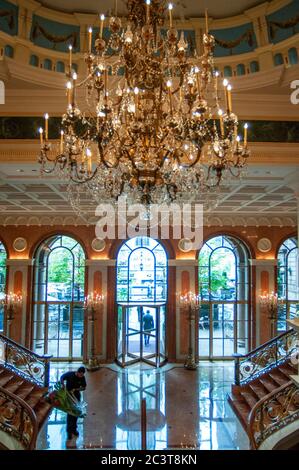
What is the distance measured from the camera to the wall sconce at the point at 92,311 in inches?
439

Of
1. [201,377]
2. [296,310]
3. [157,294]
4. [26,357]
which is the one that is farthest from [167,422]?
[296,310]

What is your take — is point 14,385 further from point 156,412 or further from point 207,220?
point 207,220

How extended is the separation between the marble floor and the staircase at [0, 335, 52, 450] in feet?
1.78

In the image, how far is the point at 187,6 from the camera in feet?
14.3

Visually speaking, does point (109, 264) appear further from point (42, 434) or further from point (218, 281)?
point (42, 434)

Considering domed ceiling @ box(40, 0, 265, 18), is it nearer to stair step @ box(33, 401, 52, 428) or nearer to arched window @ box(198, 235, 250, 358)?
stair step @ box(33, 401, 52, 428)

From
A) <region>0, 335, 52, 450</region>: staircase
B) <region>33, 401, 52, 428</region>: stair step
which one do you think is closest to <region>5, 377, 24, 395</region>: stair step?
<region>0, 335, 52, 450</region>: staircase

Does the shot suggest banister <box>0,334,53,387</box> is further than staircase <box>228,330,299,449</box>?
Yes

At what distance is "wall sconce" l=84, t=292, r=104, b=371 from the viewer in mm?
11141

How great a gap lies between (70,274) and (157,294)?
335 centimetres

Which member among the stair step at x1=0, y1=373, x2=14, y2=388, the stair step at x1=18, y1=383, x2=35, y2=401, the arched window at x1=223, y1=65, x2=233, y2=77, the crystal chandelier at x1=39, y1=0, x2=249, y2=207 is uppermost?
the arched window at x1=223, y1=65, x2=233, y2=77

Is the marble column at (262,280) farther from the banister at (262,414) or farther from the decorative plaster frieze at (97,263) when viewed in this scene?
the banister at (262,414)

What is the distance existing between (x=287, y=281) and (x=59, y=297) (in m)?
8.62

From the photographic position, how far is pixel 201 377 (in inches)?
413
